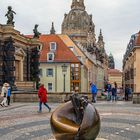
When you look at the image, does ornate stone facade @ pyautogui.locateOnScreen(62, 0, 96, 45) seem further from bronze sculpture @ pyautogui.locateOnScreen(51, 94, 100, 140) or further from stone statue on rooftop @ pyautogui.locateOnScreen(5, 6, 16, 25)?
bronze sculpture @ pyautogui.locateOnScreen(51, 94, 100, 140)

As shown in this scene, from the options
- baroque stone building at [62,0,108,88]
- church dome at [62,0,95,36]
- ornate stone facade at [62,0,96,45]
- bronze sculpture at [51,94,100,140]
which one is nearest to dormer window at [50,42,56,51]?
baroque stone building at [62,0,108,88]

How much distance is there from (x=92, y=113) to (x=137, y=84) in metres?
48.4

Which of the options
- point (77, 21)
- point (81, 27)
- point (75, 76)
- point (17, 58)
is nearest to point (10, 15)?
point (17, 58)

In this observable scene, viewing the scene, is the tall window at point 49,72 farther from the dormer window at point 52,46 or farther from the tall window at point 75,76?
the dormer window at point 52,46

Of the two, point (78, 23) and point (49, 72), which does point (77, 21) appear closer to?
point (78, 23)

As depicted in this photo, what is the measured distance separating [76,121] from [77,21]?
116 meters

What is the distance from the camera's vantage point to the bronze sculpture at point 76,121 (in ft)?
28.3

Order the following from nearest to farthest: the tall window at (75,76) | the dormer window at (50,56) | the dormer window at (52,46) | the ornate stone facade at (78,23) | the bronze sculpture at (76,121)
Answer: the bronze sculpture at (76,121) < the tall window at (75,76) < the dormer window at (50,56) < the dormer window at (52,46) < the ornate stone facade at (78,23)

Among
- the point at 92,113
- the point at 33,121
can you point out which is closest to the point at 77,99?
the point at 92,113

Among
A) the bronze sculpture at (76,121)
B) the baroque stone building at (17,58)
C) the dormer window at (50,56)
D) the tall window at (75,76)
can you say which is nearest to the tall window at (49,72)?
the dormer window at (50,56)

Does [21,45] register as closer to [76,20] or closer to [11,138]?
[11,138]

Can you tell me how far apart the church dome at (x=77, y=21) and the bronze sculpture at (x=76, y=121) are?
4194 inches

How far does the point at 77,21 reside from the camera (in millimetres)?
123938

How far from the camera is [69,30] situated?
11969 cm
